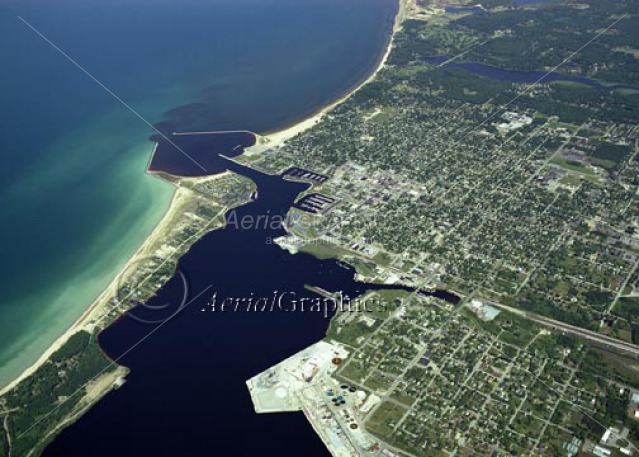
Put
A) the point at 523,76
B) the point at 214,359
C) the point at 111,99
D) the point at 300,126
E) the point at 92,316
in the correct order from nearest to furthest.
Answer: the point at 214,359 < the point at 92,316 < the point at 300,126 < the point at 111,99 < the point at 523,76

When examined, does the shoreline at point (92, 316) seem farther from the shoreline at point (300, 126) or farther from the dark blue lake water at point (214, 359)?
the shoreline at point (300, 126)

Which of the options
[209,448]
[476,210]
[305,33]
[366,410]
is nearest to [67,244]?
[209,448]

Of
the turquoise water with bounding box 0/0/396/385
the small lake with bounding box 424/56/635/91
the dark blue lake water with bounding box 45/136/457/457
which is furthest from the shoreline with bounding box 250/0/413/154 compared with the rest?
the dark blue lake water with bounding box 45/136/457/457

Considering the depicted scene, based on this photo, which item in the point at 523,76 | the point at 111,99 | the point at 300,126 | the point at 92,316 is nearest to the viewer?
the point at 92,316

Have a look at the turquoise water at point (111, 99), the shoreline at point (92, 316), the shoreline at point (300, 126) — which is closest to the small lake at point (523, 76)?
the shoreline at point (300, 126)

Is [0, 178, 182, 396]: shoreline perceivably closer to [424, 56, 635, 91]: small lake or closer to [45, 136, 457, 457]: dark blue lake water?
[45, 136, 457, 457]: dark blue lake water

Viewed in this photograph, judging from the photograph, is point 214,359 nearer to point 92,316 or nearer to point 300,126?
point 92,316

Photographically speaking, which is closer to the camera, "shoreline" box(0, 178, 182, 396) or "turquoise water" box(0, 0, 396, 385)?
"shoreline" box(0, 178, 182, 396)

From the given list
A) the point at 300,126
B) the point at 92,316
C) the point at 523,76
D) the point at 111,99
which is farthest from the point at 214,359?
the point at 523,76

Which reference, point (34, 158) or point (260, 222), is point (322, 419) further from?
point (34, 158)
